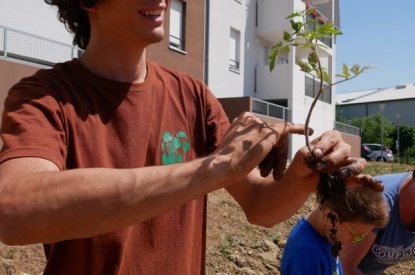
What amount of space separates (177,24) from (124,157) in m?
15.6

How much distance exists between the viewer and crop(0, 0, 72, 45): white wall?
11438 millimetres

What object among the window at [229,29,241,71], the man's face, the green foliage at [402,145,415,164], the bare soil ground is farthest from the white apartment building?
the man's face

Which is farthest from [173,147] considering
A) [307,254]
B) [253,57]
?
[253,57]

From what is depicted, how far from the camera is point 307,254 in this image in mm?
2938

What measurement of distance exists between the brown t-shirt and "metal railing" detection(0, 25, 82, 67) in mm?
9333

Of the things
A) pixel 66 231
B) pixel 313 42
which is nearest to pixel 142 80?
pixel 313 42

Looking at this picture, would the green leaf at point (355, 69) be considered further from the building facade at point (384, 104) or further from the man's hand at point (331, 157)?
the building facade at point (384, 104)

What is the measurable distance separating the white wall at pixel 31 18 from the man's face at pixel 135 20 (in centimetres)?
1025

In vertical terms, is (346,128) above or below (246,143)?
above

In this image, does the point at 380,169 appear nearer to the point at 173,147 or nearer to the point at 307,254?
the point at 307,254

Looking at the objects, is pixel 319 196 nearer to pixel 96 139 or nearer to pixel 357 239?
pixel 96 139

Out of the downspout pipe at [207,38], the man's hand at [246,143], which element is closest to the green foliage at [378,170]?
the downspout pipe at [207,38]

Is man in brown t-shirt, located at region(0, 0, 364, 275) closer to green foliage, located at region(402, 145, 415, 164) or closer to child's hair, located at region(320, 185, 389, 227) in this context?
child's hair, located at region(320, 185, 389, 227)

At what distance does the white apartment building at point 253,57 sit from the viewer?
750 inches
